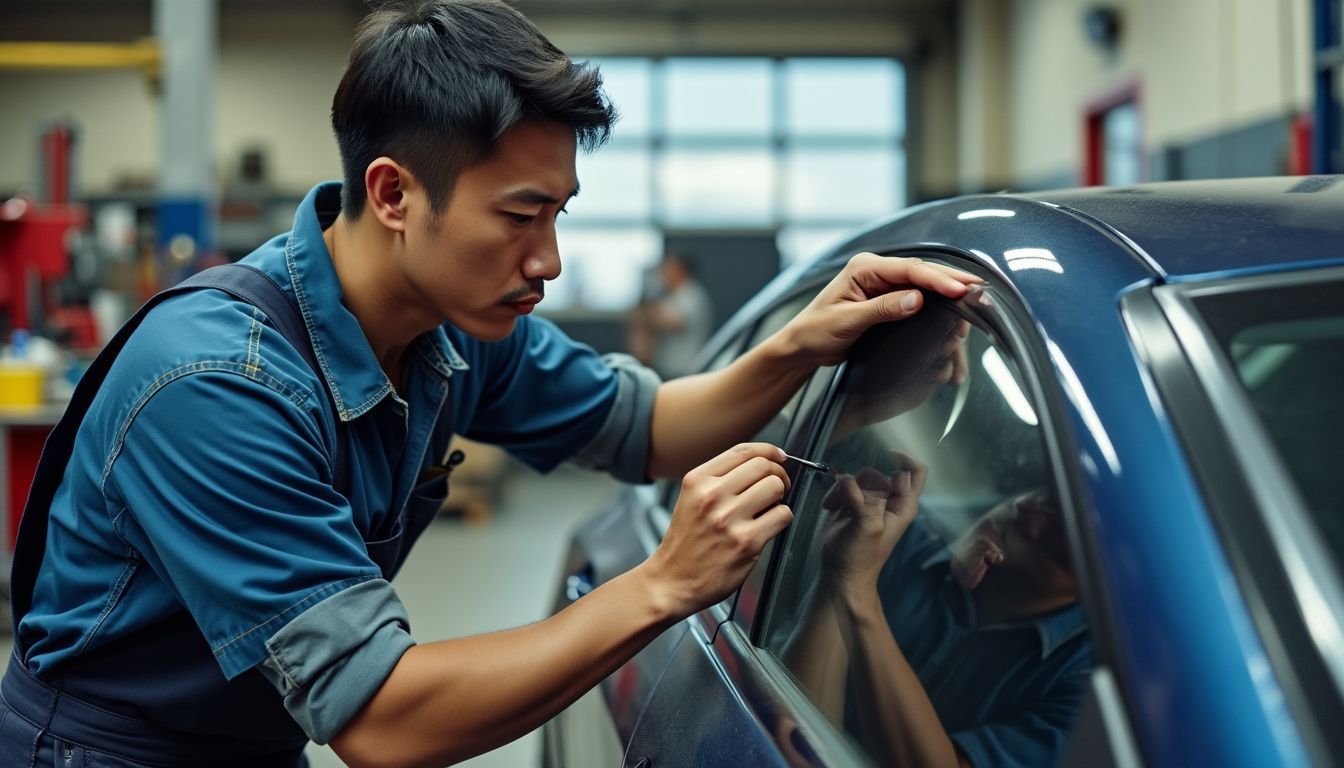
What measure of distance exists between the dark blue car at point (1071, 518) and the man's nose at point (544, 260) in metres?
0.30

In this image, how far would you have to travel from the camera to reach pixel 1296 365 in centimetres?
81

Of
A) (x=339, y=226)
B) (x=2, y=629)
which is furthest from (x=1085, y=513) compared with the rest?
(x=2, y=629)

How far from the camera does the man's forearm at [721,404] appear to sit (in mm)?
1452

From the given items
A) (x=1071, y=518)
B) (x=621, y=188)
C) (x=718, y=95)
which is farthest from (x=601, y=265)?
(x=1071, y=518)

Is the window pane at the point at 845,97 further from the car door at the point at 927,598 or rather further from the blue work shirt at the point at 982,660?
the blue work shirt at the point at 982,660

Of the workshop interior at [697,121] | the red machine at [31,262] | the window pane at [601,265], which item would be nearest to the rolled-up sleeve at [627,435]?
the red machine at [31,262]

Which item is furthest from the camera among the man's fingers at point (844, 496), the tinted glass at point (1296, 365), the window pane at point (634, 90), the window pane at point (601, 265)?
the window pane at point (634, 90)

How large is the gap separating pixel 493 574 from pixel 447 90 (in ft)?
13.9

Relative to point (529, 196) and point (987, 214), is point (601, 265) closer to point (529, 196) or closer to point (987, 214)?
point (529, 196)

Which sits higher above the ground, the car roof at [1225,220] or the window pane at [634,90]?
the window pane at [634,90]

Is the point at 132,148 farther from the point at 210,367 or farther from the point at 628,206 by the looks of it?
the point at 210,367

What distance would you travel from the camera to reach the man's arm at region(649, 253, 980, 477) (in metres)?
1.13

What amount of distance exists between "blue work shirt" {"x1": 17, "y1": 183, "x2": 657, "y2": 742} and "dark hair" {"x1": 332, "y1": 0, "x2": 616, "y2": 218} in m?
0.15

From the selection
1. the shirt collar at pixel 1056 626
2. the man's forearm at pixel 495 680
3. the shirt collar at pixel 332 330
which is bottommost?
the man's forearm at pixel 495 680
